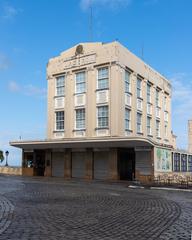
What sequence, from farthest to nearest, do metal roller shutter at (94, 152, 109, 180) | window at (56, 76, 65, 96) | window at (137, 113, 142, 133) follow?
window at (56, 76, 65, 96) < window at (137, 113, 142, 133) < metal roller shutter at (94, 152, 109, 180)

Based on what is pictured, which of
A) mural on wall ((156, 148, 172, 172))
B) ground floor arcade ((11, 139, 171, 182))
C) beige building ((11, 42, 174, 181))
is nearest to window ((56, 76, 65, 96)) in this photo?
beige building ((11, 42, 174, 181))

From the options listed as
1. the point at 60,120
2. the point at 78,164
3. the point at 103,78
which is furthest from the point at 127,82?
the point at 78,164

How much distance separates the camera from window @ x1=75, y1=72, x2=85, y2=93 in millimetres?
38631

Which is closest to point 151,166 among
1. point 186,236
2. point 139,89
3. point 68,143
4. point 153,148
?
point 153,148

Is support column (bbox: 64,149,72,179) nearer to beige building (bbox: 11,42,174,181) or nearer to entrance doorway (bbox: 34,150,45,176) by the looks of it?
beige building (bbox: 11,42,174,181)

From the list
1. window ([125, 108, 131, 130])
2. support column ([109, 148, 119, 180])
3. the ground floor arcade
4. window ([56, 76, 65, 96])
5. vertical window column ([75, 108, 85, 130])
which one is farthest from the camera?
window ([56, 76, 65, 96])

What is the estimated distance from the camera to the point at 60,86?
40.7 metres

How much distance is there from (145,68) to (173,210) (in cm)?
3043

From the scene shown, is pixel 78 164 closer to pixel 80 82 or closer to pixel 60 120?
pixel 60 120

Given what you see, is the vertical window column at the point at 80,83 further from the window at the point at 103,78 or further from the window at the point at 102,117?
the window at the point at 102,117

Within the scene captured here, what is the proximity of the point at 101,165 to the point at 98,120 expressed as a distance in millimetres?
4441

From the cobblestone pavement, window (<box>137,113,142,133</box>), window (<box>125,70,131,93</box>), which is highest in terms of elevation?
window (<box>125,70,131,93</box>)

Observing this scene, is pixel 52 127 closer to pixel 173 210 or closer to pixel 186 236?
pixel 173 210

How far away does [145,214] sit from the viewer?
1217cm
